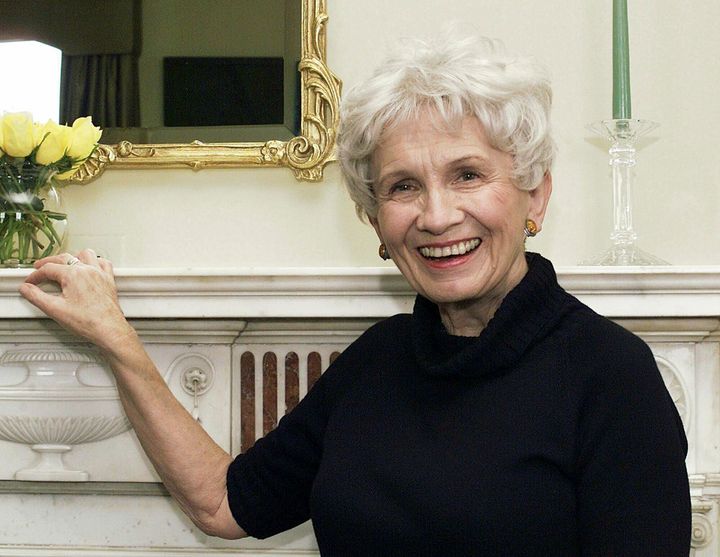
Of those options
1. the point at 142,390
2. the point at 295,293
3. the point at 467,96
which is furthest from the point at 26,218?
the point at 467,96

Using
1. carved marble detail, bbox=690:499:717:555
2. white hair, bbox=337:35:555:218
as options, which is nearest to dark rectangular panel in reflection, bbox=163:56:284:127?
white hair, bbox=337:35:555:218

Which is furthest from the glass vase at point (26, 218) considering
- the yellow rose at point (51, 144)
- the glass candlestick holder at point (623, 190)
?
the glass candlestick holder at point (623, 190)

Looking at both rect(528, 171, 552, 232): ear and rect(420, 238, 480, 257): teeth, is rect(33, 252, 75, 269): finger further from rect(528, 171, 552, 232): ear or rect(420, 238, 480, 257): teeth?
rect(528, 171, 552, 232): ear

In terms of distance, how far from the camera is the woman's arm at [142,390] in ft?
4.37

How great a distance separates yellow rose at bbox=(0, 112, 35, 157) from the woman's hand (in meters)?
0.19

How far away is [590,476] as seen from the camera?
1069 mm

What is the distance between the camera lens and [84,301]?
1.34 m

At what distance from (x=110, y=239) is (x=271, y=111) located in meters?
0.39

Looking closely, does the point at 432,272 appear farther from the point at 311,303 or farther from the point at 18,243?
the point at 18,243

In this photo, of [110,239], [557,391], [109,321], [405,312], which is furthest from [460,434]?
[110,239]

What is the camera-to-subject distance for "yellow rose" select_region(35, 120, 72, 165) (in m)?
1.43

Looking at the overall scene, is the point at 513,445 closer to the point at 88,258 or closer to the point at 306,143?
the point at 88,258

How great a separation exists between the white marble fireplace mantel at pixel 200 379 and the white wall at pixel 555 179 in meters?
0.37

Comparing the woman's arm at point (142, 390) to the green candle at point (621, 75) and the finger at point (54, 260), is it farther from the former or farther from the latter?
the green candle at point (621, 75)
